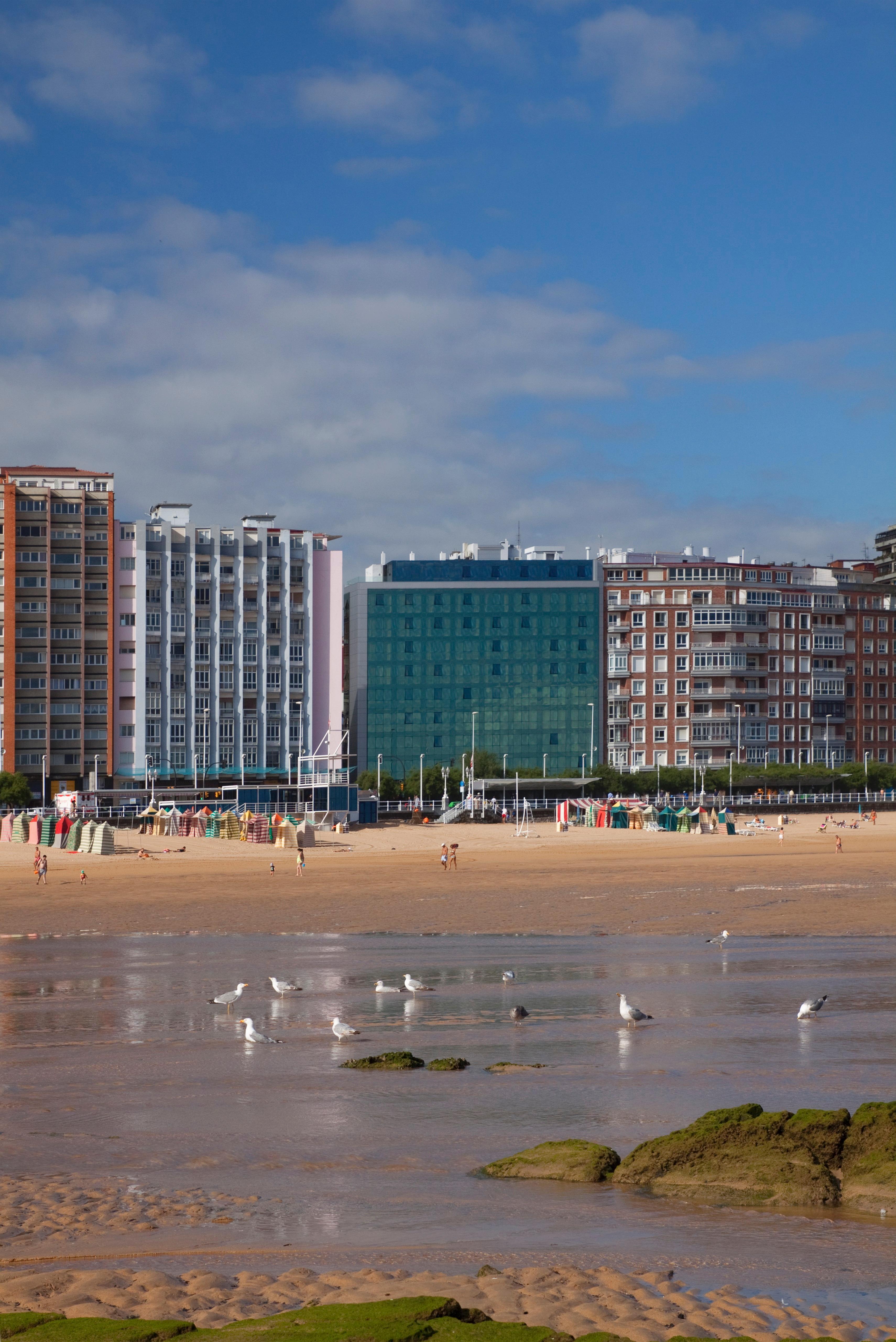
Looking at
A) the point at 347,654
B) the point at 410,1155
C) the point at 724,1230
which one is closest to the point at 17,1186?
the point at 410,1155

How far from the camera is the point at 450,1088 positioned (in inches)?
628

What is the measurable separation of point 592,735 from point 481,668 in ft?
45.3

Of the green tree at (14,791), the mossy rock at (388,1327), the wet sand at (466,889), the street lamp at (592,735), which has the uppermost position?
the street lamp at (592,735)

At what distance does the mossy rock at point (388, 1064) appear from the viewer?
1706 centimetres

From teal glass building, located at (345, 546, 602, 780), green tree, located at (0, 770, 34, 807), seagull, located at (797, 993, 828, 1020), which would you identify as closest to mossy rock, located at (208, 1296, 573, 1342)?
seagull, located at (797, 993, 828, 1020)

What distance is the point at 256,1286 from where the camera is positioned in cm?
914

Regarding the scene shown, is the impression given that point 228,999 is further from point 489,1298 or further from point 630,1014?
point 489,1298

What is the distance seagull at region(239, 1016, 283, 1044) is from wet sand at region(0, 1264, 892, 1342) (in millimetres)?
9139

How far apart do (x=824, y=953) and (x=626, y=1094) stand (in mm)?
14502

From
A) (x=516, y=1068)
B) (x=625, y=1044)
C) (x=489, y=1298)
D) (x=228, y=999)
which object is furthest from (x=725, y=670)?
(x=489, y=1298)

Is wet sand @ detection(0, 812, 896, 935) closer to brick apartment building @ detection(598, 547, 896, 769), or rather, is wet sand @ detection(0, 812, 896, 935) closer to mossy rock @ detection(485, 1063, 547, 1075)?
mossy rock @ detection(485, 1063, 547, 1075)

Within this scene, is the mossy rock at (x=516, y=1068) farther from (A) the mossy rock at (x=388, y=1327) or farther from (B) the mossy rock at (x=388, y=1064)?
(A) the mossy rock at (x=388, y=1327)

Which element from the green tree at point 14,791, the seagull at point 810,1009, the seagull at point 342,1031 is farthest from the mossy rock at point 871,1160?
the green tree at point 14,791

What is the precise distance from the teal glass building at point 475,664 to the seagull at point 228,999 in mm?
119289
